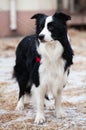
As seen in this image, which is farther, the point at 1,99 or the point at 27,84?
the point at 1,99

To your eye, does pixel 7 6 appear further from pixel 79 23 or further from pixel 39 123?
pixel 39 123

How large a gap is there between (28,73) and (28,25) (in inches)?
318

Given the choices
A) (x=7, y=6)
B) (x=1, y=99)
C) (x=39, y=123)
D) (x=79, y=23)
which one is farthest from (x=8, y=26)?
(x=39, y=123)

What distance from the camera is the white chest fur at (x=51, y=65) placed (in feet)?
15.0

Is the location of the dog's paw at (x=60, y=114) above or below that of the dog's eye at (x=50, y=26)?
below

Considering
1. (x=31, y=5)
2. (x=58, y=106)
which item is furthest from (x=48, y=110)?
(x=31, y=5)

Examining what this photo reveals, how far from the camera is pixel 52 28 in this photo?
4.44 m

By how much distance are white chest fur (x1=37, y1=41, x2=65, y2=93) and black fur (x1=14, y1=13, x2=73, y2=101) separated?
0.06 metres

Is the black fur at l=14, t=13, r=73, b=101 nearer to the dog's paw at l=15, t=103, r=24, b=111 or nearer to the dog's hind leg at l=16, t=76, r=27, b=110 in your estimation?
the dog's hind leg at l=16, t=76, r=27, b=110

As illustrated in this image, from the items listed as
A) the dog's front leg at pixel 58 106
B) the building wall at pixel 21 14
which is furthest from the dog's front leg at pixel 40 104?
the building wall at pixel 21 14

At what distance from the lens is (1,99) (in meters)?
6.11

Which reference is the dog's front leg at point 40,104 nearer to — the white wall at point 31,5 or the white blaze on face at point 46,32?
the white blaze on face at point 46,32

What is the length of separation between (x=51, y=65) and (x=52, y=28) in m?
0.48

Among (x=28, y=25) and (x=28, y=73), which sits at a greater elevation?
(x=28, y=73)
